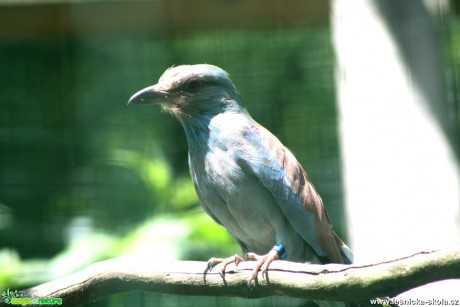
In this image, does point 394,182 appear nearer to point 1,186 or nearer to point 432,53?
point 432,53

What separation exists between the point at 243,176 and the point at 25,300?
93 centimetres

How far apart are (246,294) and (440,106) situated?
3.91ft

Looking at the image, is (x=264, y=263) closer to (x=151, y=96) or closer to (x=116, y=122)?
(x=151, y=96)

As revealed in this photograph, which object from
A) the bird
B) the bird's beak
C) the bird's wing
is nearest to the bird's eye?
the bird

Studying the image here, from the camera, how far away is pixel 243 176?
299cm

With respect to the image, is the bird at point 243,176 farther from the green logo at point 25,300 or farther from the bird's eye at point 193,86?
the green logo at point 25,300

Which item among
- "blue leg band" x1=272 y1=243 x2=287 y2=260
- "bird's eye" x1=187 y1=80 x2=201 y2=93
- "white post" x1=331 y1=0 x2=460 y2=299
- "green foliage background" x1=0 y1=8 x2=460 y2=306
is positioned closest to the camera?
"blue leg band" x1=272 y1=243 x2=287 y2=260

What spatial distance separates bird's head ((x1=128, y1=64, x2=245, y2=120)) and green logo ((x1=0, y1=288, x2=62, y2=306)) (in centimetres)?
98

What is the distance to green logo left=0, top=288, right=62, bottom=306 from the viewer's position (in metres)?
2.46

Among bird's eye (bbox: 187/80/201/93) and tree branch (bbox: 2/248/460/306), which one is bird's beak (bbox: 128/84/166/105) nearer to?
bird's eye (bbox: 187/80/201/93)

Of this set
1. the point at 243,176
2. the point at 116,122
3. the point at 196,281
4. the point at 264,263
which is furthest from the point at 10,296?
the point at 116,122

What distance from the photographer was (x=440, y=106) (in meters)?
3.17

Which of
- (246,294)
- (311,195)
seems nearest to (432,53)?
(311,195)

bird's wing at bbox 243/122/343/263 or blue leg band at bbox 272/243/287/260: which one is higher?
bird's wing at bbox 243/122/343/263
